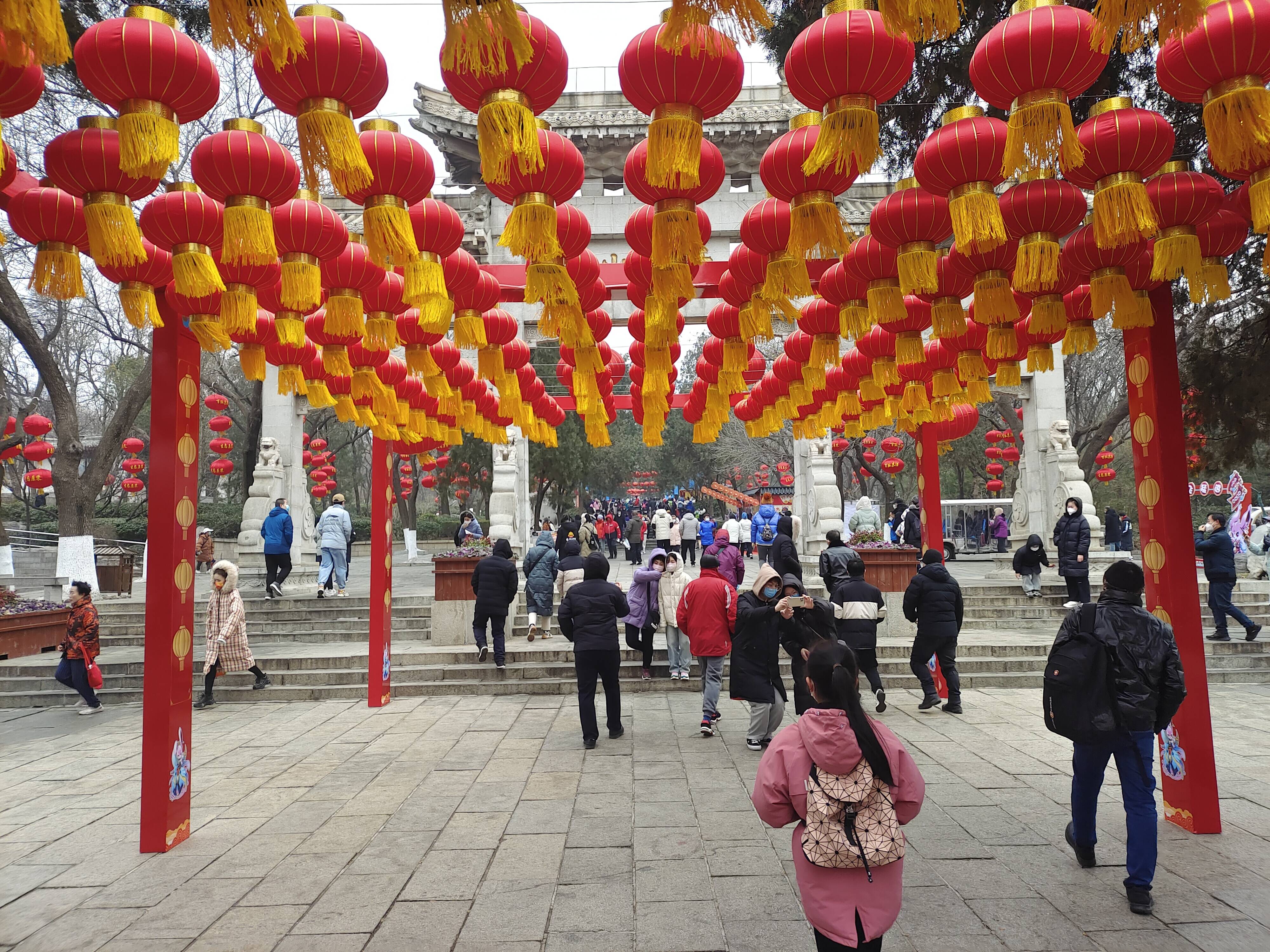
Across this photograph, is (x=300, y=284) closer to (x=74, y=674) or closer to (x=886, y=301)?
(x=886, y=301)

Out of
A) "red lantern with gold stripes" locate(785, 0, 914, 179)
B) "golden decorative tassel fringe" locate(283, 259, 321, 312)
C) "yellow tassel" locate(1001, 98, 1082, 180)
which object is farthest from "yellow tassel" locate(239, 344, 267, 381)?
"yellow tassel" locate(1001, 98, 1082, 180)

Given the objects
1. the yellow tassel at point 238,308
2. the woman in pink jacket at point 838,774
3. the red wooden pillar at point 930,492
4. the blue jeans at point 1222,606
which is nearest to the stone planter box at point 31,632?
the yellow tassel at point 238,308

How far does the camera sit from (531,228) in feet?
12.4

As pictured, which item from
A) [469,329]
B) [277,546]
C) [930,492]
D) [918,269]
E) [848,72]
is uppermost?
[848,72]

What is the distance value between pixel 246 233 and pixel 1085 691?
430 centimetres

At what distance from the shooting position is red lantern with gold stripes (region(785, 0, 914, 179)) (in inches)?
124

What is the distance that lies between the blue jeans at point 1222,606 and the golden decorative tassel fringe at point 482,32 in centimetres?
1083

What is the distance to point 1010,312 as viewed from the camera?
15.2 ft

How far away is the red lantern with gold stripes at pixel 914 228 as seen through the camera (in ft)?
14.1

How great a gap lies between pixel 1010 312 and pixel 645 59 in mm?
2598

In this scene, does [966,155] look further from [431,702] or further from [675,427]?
[675,427]

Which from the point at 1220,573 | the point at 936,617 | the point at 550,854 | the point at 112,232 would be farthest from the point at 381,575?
the point at 1220,573

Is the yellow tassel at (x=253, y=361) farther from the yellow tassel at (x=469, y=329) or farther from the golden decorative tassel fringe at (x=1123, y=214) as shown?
the golden decorative tassel fringe at (x=1123, y=214)

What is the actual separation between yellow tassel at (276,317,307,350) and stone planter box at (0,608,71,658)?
7708 mm
